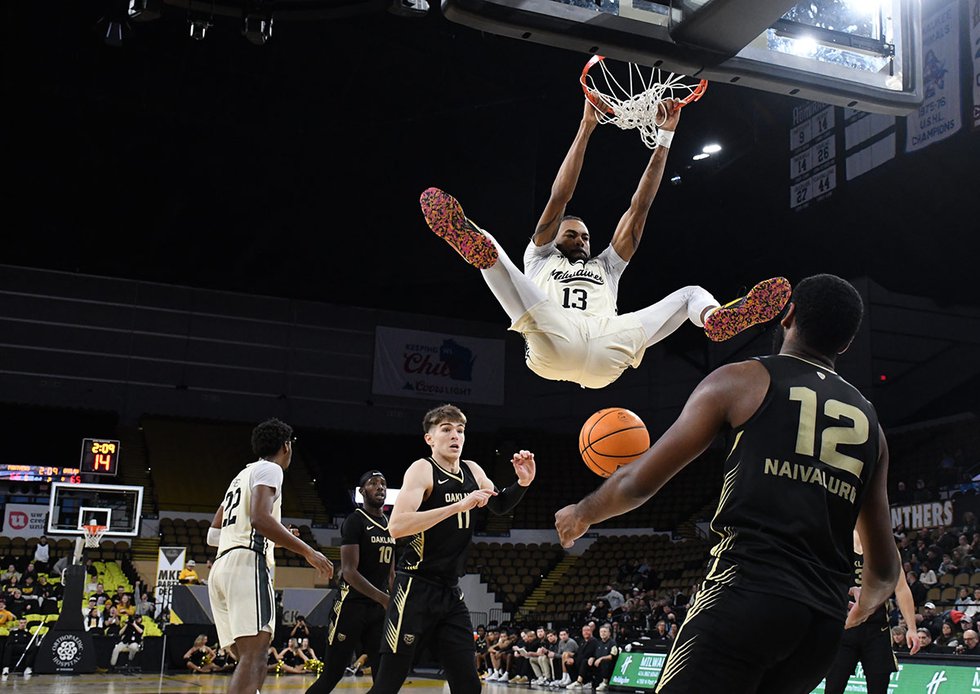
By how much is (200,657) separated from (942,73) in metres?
15.3

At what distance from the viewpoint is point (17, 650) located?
15.8 m

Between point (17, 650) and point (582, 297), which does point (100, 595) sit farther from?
point (582, 297)

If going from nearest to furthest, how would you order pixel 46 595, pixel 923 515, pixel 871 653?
pixel 871 653, pixel 923 515, pixel 46 595

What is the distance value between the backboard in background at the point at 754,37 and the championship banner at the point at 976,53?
9.54 metres

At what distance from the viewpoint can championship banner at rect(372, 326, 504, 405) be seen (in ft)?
94.4


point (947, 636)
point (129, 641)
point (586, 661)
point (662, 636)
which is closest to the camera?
point (947, 636)

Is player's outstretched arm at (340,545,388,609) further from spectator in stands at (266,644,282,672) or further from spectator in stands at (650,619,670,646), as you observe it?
spectator in stands at (266,644,282,672)

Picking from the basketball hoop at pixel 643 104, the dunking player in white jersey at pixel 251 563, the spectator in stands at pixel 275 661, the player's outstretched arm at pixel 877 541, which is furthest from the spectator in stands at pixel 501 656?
the player's outstretched arm at pixel 877 541

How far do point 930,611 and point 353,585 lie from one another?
31.2 feet

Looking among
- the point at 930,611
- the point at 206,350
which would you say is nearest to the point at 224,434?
the point at 206,350

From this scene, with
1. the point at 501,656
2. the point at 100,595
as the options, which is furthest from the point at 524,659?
A: the point at 100,595

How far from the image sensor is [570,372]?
242 inches

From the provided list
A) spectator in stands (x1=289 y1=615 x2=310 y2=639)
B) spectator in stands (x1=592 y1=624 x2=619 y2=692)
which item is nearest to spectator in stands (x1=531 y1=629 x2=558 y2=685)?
spectator in stands (x1=592 y1=624 x2=619 y2=692)

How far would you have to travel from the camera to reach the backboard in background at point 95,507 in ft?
56.3
